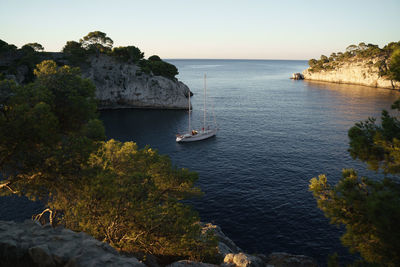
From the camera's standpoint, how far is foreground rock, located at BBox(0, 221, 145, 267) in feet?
36.1

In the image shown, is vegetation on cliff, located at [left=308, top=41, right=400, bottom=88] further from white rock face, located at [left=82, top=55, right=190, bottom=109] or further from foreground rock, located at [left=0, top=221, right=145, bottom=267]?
foreground rock, located at [left=0, top=221, right=145, bottom=267]

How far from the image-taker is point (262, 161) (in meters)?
49.6

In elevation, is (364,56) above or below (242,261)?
above

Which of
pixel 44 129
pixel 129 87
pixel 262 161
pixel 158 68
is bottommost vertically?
pixel 262 161

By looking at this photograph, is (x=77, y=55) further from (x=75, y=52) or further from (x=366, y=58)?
(x=366, y=58)

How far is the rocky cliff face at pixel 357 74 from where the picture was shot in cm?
14088

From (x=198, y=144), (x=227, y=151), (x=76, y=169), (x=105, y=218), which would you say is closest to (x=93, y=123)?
(x=76, y=169)

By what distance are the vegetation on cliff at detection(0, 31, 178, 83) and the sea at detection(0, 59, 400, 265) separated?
2164cm

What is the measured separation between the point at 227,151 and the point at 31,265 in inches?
1840

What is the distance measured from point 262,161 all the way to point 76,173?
40.1 metres

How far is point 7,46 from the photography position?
7931cm

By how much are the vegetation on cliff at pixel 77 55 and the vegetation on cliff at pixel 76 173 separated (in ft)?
253

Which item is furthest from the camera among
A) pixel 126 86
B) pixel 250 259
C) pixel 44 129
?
pixel 126 86

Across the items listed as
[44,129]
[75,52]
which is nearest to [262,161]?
[44,129]
